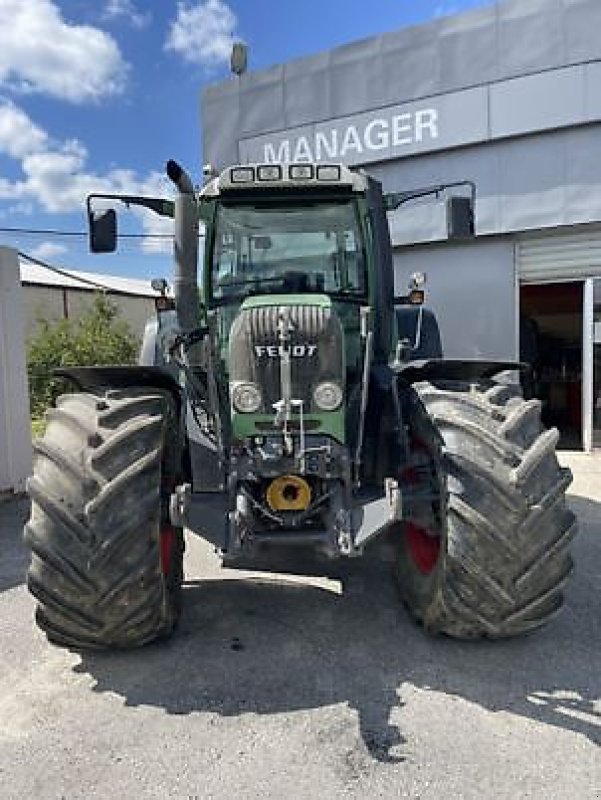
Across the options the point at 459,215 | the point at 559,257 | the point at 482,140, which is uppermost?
the point at 482,140

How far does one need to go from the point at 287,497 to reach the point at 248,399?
0.51m

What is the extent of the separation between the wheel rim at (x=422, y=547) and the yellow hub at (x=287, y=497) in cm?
65

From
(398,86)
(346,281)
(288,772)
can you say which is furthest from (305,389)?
(398,86)

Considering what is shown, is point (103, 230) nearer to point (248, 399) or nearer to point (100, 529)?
point (248, 399)

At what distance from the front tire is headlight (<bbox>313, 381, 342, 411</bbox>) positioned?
483 millimetres

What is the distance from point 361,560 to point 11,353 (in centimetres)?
488

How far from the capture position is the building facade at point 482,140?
8531mm

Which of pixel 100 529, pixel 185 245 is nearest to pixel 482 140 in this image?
pixel 185 245

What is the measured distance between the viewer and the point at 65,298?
77.8ft

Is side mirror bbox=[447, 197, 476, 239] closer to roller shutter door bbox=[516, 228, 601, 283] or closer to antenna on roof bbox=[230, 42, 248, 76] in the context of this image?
roller shutter door bbox=[516, 228, 601, 283]

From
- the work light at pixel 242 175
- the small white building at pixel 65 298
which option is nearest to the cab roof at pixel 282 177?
the work light at pixel 242 175

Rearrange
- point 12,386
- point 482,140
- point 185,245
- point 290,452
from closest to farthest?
point 290,452
point 185,245
point 12,386
point 482,140

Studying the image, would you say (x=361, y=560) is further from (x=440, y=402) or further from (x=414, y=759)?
(x=414, y=759)

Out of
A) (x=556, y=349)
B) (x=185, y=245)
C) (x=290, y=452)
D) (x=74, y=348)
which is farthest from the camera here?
(x=74, y=348)
